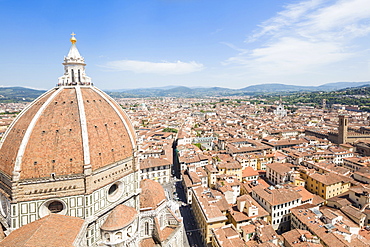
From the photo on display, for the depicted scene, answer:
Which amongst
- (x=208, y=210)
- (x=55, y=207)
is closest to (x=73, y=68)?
(x=55, y=207)

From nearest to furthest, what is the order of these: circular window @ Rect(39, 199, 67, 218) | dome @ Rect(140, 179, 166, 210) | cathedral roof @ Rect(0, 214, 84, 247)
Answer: cathedral roof @ Rect(0, 214, 84, 247) → circular window @ Rect(39, 199, 67, 218) → dome @ Rect(140, 179, 166, 210)

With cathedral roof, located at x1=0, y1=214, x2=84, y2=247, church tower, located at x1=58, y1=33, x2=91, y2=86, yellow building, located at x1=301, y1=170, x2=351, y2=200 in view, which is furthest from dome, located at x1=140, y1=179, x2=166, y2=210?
yellow building, located at x1=301, y1=170, x2=351, y2=200

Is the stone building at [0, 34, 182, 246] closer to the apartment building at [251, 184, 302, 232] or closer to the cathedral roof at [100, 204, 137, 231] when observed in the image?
the cathedral roof at [100, 204, 137, 231]

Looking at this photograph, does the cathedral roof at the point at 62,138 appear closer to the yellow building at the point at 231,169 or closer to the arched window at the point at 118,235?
the arched window at the point at 118,235

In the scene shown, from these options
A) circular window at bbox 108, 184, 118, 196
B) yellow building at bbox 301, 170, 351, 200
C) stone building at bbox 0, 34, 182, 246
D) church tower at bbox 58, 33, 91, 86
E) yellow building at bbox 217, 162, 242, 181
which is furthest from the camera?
yellow building at bbox 217, 162, 242, 181

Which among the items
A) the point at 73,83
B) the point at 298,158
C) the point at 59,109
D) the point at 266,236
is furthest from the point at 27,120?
the point at 298,158

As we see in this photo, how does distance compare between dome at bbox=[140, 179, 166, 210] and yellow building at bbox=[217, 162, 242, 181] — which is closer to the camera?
dome at bbox=[140, 179, 166, 210]

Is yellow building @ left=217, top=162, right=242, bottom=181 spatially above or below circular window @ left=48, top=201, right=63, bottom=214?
below

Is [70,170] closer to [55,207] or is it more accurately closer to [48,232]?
[55,207]
